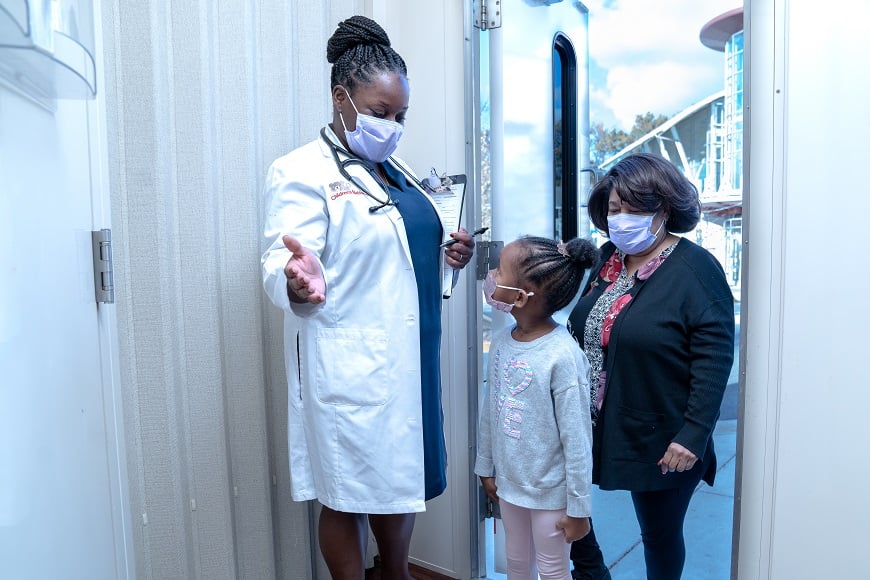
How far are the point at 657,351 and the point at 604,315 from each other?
186 millimetres

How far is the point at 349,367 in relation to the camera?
1.44 metres

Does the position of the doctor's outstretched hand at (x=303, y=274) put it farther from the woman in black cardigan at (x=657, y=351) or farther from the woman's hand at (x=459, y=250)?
the woman in black cardigan at (x=657, y=351)

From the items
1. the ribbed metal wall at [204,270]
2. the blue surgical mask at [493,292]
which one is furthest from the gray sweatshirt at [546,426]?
the ribbed metal wall at [204,270]

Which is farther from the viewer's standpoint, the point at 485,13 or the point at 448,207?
the point at 485,13

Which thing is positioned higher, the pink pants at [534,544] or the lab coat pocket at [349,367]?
the lab coat pocket at [349,367]

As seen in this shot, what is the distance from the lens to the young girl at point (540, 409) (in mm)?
1461

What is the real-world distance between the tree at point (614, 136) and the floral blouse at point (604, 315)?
2.42 ft

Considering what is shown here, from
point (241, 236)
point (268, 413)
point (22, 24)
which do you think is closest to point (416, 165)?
point (241, 236)

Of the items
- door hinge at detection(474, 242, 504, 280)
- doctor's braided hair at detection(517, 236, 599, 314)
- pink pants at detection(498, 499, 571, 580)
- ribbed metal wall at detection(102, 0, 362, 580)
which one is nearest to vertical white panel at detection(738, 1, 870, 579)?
doctor's braided hair at detection(517, 236, 599, 314)

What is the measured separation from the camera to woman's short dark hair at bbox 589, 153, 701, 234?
5.06 ft

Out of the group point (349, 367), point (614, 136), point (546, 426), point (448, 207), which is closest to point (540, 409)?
point (546, 426)

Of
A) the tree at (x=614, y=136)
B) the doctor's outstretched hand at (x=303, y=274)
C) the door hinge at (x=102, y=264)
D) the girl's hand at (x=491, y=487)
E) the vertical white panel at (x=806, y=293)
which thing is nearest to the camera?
the door hinge at (x=102, y=264)

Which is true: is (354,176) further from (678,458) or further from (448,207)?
(678,458)

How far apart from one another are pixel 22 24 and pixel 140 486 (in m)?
1.23
